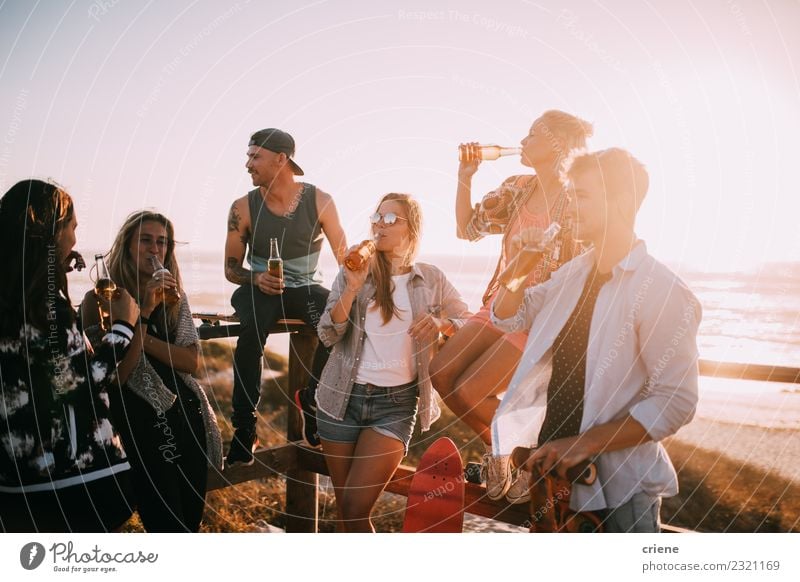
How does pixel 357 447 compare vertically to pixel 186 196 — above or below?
below

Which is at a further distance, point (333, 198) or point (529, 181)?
point (333, 198)

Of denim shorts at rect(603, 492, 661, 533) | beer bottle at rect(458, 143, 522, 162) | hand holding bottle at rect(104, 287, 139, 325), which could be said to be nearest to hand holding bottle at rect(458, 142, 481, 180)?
beer bottle at rect(458, 143, 522, 162)

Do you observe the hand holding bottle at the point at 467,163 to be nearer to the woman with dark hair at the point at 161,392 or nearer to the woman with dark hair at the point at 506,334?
the woman with dark hair at the point at 506,334

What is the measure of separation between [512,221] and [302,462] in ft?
5.46

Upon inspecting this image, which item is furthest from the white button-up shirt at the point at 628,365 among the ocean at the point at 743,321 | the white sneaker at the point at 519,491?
the ocean at the point at 743,321

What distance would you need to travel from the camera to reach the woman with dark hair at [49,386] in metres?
2.30

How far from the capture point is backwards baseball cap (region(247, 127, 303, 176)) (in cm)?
330

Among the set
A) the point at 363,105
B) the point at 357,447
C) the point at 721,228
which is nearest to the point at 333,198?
the point at 363,105

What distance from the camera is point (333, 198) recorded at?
133 inches

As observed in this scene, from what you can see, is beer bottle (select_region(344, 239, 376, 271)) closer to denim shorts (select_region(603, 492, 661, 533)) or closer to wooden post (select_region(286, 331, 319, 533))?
wooden post (select_region(286, 331, 319, 533))

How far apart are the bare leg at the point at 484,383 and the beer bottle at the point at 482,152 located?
0.84 metres

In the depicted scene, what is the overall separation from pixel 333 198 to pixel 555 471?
5.86ft
